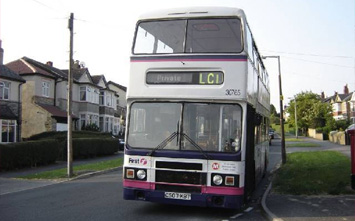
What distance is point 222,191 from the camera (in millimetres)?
7855

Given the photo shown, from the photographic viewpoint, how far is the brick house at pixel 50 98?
3706cm

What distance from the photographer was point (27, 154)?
22.2 metres

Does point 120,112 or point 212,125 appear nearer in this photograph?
point 212,125

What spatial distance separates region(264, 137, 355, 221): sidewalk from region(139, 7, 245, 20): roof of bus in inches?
170

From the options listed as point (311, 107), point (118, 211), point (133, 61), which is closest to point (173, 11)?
point (133, 61)

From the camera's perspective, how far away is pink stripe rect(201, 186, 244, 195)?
7.82 m

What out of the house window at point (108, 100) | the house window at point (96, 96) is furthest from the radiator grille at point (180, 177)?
the house window at point (108, 100)

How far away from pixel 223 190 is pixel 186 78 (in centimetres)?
246

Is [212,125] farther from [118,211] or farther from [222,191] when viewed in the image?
[118,211]

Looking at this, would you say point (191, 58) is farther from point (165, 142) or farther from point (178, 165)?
point (178, 165)

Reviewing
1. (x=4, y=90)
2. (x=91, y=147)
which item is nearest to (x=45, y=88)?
(x=4, y=90)

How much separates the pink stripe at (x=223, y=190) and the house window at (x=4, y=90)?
2669cm

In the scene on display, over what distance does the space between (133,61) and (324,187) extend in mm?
6810

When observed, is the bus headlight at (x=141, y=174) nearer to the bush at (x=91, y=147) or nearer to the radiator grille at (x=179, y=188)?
the radiator grille at (x=179, y=188)
